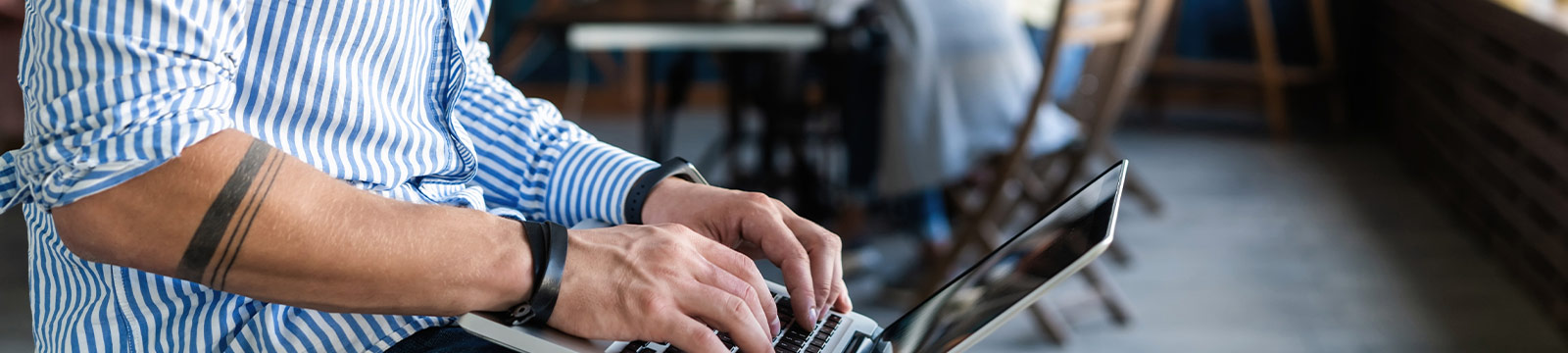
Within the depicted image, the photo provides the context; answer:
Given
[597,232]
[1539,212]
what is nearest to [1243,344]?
[1539,212]

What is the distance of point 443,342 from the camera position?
0.63 meters

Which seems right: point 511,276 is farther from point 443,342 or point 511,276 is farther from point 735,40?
point 735,40

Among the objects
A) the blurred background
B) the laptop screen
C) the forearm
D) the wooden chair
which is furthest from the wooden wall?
the forearm

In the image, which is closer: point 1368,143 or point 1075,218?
point 1075,218

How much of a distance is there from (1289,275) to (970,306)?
2.07 meters

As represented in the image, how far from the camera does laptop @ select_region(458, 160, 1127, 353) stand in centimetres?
55

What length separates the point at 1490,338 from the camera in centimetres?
210

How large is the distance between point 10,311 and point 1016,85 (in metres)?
2.00

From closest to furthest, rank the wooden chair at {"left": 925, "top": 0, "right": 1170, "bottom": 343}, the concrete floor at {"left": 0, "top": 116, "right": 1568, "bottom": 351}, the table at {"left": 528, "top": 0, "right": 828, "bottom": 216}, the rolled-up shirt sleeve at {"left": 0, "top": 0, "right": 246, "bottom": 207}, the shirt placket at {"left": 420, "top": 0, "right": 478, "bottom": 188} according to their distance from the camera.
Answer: the rolled-up shirt sleeve at {"left": 0, "top": 0, "right": 246, "bottom": 207}, the shirt placket at {"left": 420, "top": 0, "right": 478, "bottom": 188}, the wooden chair at {"left": 925, "top": 0, "right": 1170, "bottom": 343}, the concrete floor at {"left": 0, "top": 116, "right": 1568, "bottom": 351}, the table at {"left": 528, "top": 0, "right": 828, "bottom": 216}

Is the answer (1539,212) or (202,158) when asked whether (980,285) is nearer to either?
(202,158)

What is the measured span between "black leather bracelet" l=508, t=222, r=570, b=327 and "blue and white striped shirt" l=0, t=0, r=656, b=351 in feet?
0.33

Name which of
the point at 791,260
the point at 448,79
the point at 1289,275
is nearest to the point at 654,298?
the point at 791,260

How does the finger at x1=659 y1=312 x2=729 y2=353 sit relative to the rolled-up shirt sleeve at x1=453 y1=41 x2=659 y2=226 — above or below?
below

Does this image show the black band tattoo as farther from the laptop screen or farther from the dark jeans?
the laptop screen
